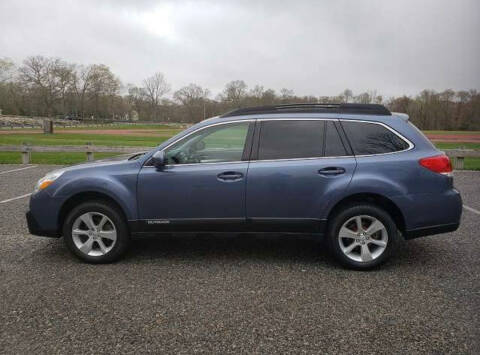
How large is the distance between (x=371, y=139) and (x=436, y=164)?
686 mm

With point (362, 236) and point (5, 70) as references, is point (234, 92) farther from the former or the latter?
point (362, 236)

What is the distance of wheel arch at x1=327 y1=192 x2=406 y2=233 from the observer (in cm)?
364

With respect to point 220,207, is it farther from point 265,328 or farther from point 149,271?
point 265,328

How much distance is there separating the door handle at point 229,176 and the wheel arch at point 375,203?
104 centimetres

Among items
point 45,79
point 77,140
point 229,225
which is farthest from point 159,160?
point 45,79

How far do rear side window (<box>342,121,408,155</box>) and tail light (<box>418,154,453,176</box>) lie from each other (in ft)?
0.79

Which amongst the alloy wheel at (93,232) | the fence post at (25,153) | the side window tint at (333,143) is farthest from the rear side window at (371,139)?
the fence post at (25,153)

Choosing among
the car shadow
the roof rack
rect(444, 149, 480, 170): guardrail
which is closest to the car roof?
the roof rack

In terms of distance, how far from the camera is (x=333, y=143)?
12.2 ft

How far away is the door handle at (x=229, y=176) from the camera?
12.0 ft

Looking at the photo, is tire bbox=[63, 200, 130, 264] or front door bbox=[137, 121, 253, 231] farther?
tire bbox=[63, 200, 130, 264]

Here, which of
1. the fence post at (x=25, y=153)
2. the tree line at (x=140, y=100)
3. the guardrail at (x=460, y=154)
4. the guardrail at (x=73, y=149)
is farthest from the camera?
the tree line at (x=140, y=100)

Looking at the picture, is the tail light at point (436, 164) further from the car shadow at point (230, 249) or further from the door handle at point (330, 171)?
the car shadow at point (230, 249)

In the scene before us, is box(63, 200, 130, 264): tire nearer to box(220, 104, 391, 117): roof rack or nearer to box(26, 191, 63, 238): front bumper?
box(26, 191, 63, 238): front bumper
